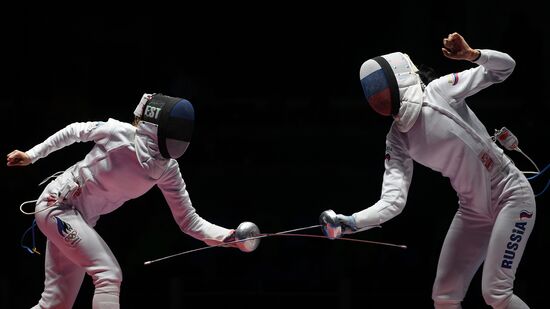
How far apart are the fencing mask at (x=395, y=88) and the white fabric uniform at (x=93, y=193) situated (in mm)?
880

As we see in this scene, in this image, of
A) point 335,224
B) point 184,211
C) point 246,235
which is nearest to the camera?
point 335,224

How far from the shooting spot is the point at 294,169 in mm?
4613

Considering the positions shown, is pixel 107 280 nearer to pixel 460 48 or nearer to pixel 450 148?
pixel 450 148

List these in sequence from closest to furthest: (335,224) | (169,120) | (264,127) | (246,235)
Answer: (335,224), (169,120), (246,235), (264,127)

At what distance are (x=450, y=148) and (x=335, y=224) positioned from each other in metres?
0.55

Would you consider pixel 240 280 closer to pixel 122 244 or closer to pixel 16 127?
pixel 122 244

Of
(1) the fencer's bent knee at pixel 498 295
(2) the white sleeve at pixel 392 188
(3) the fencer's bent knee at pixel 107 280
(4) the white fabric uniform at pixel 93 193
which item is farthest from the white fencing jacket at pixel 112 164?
(1) the fencer's bent knee at pixel 498 295

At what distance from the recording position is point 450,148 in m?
3.05

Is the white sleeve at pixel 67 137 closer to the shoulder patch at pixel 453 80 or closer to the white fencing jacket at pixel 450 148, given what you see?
the white fencing jacket at pixel 450 148

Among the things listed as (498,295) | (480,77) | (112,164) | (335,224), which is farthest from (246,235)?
(480,77)

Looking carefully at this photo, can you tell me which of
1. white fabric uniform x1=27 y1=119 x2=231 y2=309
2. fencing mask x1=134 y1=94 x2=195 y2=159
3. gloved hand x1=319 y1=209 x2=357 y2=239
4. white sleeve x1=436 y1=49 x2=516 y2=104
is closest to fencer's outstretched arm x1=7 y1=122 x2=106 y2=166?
white fabric uniform x1=27 y1=119 x2=231 y2=309

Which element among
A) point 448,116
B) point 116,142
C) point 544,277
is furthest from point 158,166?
point 544,277

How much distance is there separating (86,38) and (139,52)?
374 millimetres

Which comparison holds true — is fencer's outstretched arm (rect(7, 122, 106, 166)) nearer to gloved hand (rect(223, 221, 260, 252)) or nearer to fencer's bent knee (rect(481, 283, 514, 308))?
gloved hand (rect(223, 221, 260, 252))
